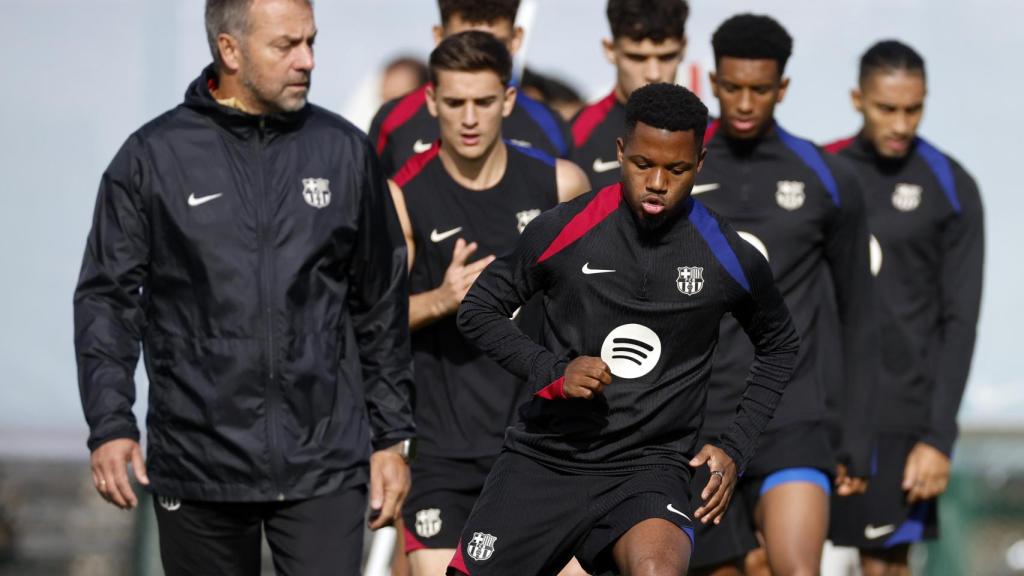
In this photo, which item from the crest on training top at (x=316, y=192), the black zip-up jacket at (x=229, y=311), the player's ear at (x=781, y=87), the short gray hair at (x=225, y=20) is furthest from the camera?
the player's ear at (x=781, y=87)

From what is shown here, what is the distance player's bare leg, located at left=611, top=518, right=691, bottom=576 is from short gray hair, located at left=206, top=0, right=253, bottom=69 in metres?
1.94

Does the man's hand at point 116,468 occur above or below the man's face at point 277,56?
below

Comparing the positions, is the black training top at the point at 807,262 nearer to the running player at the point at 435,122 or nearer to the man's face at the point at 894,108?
the running player at the point at 435,122

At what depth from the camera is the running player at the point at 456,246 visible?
7.57 metres

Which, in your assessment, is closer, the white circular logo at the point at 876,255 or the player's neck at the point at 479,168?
the player's neck at the point at 479,168

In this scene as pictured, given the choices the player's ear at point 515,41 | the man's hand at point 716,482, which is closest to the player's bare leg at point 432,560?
the man's hand at point 716,482

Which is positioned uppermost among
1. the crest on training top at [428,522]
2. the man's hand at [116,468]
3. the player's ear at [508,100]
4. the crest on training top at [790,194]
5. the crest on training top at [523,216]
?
the player's ear at [508,100]

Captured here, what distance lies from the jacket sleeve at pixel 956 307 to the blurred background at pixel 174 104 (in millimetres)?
1747

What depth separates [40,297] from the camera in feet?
33.9

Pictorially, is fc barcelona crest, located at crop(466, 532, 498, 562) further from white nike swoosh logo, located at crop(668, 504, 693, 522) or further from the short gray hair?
the short gray hair

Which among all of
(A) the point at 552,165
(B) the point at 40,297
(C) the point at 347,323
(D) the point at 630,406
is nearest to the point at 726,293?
(D) the point at 630,406

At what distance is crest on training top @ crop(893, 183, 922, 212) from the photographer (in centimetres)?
880

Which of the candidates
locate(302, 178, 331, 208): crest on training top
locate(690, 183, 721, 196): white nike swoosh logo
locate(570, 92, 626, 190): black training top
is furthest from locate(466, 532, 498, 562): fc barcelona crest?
locate(570, 92, 626, 190): black training top

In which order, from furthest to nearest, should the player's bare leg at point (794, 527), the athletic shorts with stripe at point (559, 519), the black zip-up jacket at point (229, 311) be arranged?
1. the player's bare leg at point (794, 527)
2. the black zip-up jacket at point (229, 311)
3. the athletic shorts with stripe at point (559, 519)
